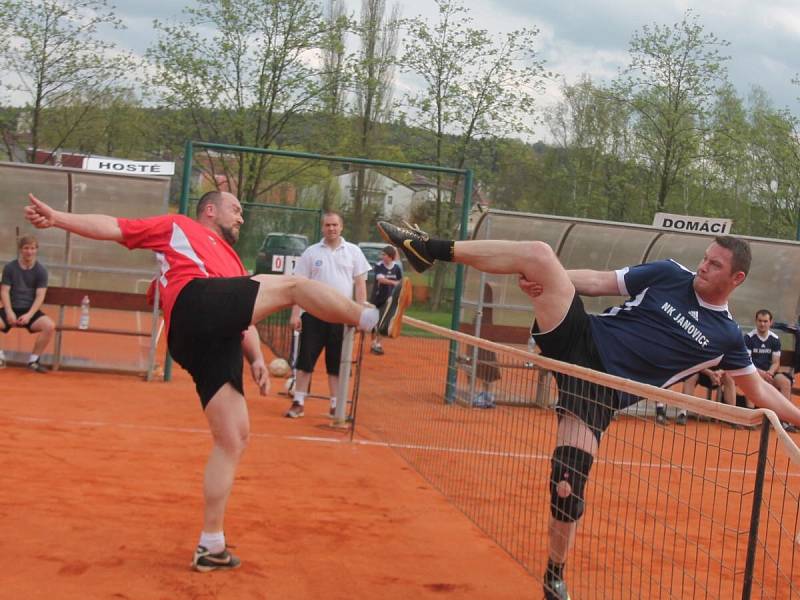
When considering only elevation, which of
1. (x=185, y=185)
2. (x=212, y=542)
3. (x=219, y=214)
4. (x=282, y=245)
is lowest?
(x=212, y=542)

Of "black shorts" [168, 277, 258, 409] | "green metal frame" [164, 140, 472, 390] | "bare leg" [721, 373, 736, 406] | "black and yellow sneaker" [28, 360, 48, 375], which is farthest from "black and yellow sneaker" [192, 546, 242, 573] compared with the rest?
"bare leg" [721, 373, 736, 406]

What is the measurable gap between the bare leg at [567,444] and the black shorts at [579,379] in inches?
1.8

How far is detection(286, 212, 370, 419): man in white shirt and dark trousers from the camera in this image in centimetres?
1118

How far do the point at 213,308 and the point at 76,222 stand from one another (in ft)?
3.00

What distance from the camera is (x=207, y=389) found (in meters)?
5.51

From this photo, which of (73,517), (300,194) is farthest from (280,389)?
(300,194)

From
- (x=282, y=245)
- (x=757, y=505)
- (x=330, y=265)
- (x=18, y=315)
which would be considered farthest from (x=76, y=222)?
(x=282, y=245)

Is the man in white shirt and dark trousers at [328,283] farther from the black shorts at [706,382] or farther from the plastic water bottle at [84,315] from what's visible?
the black shorts at [706,382]

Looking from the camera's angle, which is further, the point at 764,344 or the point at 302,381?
the point at 764,344

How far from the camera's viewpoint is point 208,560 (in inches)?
219

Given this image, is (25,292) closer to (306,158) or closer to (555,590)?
(306,158)

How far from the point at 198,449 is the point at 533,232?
7.16 meters

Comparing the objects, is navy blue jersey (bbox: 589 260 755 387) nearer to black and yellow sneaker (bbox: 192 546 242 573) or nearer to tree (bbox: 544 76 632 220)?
black and yellow sneaker (bbox: 192 546 242 573)

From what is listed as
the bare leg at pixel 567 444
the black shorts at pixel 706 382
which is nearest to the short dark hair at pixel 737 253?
the bare leg at pixel 567 444
